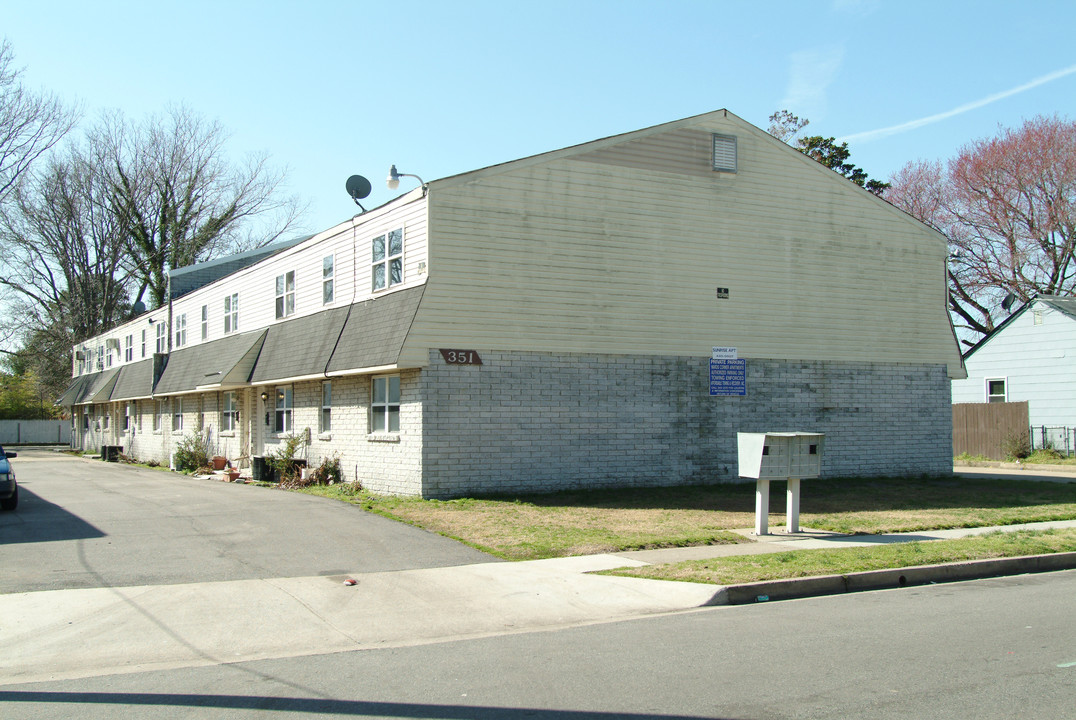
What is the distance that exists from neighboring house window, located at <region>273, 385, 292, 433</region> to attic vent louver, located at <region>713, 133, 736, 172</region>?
12.1 meters

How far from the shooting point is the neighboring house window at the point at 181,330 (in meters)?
32.3

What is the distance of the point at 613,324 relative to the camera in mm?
18359

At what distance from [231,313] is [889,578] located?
22564 millimetres

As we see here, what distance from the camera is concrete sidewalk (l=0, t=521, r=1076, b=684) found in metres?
7.29

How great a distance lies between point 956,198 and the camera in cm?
4316

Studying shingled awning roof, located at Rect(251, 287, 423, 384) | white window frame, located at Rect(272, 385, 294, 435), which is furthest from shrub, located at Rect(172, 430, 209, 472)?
shingled awning roof, located at Rect(251, 287, 423, 384)

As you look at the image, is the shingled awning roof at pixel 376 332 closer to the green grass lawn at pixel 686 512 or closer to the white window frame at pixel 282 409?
the green grass lawn at pixel 686 512

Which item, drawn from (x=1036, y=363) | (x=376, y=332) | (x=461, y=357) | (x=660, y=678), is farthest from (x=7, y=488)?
(x=1036, y=363)

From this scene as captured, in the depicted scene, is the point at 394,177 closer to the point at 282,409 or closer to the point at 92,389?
the point at 282,409

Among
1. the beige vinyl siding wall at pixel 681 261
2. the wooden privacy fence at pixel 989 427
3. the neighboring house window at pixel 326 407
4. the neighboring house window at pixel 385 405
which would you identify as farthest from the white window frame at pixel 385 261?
the wooden privacy fence at pixel 989 427

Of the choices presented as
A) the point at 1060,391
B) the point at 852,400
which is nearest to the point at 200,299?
the point at 852,400

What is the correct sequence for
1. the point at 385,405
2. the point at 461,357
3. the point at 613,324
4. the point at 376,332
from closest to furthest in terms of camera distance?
1. the point at 461,357
2. the point at 376,332
3. the point at 385,405
4. the point at 613,324

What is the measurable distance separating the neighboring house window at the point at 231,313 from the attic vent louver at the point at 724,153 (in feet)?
50.8

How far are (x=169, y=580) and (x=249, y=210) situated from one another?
162 ft
